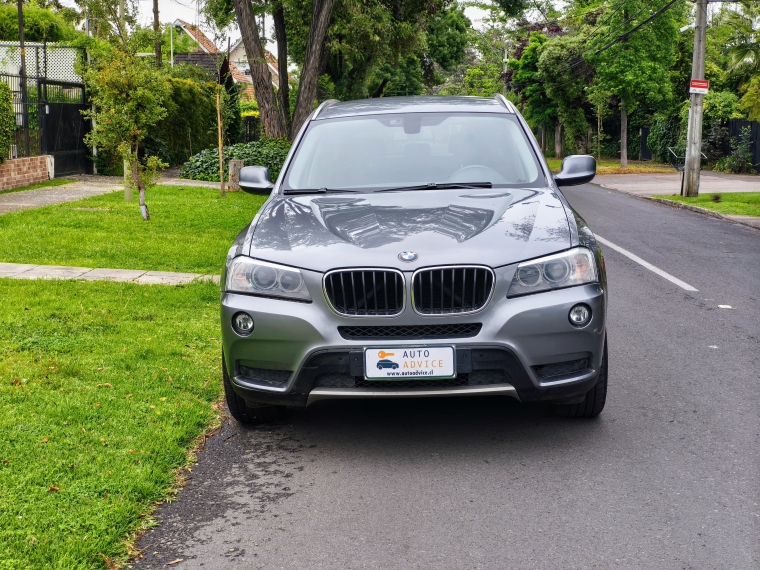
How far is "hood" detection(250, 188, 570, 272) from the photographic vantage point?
14.9ft

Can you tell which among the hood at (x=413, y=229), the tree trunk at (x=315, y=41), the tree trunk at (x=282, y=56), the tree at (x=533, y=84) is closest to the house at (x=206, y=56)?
the tree at (x=533, y=84)

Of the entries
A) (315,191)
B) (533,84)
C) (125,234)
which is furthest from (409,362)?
(533,84)

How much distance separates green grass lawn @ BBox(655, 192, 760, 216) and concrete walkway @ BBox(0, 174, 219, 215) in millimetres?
10565

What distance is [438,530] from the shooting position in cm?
382

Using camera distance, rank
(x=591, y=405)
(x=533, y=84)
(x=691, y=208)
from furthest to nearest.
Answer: (x=533, y=84)
(x=691, y=208)
(x=591, y=405)

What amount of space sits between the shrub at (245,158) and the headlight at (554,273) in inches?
778

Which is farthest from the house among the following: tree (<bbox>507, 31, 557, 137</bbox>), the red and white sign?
the red and white sign

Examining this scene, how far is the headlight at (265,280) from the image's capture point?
180 inches

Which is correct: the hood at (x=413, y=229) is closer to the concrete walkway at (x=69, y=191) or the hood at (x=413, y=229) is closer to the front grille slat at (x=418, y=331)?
the front grille slat at (x=418, y=331)

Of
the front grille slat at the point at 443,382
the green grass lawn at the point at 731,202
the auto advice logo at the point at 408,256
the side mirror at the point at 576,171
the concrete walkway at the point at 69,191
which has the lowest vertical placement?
the green grass lawn at the point at 731,202

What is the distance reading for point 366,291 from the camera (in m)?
4.51

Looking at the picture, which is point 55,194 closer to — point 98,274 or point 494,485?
point 98,274

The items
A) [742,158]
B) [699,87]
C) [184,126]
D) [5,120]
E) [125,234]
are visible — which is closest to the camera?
[125,234]

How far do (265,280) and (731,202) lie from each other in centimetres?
1842
